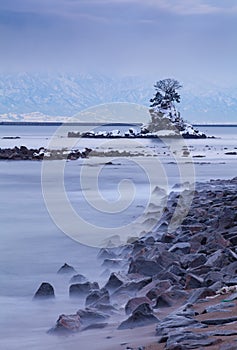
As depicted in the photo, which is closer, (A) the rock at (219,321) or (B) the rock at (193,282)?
(A) the rock at (219,321)

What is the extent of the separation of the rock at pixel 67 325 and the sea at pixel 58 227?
95mm

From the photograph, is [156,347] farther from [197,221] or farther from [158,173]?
[158,173]

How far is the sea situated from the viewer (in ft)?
16.5

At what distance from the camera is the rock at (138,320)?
4492 mm

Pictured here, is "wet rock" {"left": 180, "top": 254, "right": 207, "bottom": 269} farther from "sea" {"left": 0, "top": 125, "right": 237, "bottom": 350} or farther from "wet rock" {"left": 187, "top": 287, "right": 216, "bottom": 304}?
"wet rock" {"left": 187, "top": 287, "right": 216, "bottom": 304}

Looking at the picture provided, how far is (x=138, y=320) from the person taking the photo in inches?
178

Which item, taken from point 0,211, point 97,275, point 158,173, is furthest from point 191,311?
point 158,173

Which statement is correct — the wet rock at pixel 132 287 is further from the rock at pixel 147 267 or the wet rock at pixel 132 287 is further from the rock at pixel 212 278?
the rock at pixel 212 278

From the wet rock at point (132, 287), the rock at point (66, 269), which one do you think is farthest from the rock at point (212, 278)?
the rock at point (66, 269)

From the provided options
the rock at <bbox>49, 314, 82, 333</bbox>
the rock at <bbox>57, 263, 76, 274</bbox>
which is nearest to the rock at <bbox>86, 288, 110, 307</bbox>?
the rock at <bbox>49, 314, 82, 333</bbox>

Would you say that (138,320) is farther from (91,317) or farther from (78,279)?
(78,279)

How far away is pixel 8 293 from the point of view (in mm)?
6012

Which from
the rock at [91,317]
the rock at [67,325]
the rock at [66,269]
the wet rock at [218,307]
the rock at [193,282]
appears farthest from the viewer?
the rock at [66,269]

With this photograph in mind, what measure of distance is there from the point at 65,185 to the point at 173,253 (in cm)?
1114
